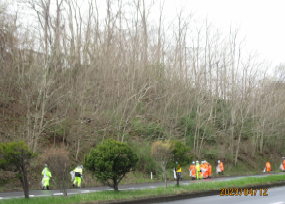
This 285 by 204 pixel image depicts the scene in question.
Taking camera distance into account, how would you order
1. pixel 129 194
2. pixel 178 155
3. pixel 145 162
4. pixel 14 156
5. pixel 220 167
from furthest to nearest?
pixel 220 167
pixel 145 162
pixel 178 155
pixel 129 194
pixel 14 156

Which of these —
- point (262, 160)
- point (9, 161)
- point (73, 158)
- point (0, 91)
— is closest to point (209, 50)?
point (262, 160)

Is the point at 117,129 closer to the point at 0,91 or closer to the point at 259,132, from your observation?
the point at 0,91

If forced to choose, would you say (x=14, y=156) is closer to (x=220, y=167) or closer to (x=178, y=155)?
(x=178, y=155)

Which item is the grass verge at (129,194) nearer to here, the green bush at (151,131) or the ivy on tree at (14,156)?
the ivy on tree at (14,156)

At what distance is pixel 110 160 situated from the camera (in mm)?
12258

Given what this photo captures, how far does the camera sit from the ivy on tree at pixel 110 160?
39.8 feet

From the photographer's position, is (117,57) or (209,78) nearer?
(117,57)

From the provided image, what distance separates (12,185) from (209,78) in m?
21.4

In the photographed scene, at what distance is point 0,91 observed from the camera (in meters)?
23.2

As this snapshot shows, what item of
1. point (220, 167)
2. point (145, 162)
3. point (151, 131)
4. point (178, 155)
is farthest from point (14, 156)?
point (220, 167)

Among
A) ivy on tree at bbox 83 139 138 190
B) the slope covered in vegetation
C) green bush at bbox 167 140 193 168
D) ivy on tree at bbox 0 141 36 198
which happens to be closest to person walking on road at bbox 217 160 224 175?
the slope covered in vegetation

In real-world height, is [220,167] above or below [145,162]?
below

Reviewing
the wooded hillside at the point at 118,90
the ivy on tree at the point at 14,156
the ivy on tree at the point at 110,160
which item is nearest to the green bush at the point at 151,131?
the wooded hillside at the point at 118,90

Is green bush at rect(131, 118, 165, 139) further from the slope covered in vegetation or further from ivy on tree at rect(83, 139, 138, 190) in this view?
ivy on tree at rect(83, 139, 138, 190)
